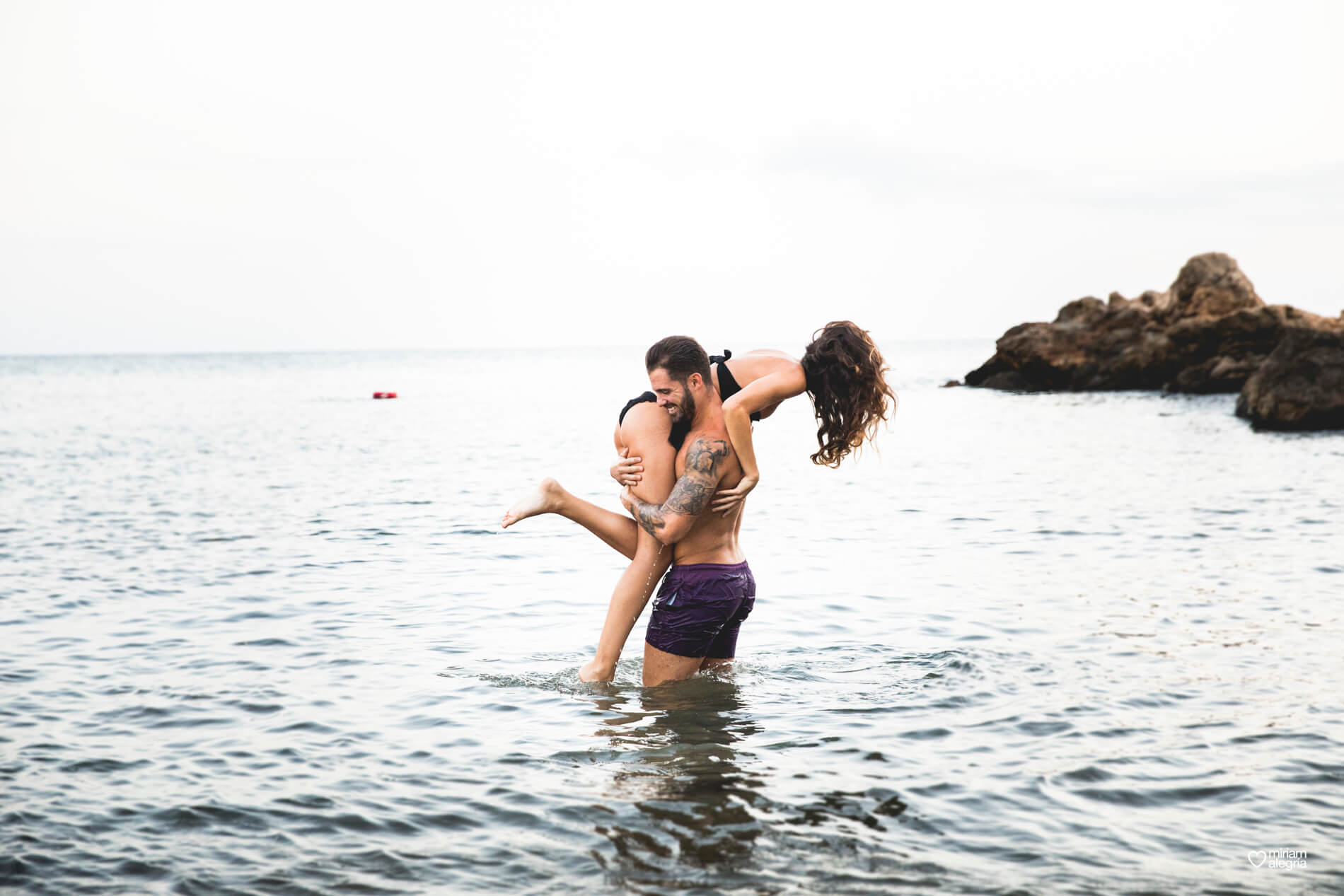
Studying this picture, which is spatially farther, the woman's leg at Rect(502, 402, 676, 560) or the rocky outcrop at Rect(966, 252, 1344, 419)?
the rocky outcrop at Rect(966, 252, 1344, 419)

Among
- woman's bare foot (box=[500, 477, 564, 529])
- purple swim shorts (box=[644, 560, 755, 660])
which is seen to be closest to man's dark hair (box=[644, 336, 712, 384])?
woman's bare foot (box=[500, 477, 564, 529])

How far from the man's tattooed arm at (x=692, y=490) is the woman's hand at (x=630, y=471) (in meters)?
0.24

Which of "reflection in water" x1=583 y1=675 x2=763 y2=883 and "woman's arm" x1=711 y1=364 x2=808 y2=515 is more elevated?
"woman's arm" x1=711 y1=364 x2=808 y2=515

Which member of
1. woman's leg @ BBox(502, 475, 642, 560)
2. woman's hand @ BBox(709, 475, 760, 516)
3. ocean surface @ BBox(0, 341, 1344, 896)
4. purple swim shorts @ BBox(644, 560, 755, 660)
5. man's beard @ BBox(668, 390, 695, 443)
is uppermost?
man's beard @ BBox(668, 390, 695, 443)

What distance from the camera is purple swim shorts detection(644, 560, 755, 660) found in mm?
6578

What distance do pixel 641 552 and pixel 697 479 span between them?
72cm

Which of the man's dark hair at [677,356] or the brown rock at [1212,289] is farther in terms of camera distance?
the brown rock at [1212,289]

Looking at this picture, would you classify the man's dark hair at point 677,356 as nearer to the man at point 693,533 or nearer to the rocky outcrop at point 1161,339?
the man at point 693,533

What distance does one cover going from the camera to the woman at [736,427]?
20.4ft

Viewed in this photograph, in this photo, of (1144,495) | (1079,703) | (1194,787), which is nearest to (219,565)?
(1079,703)
